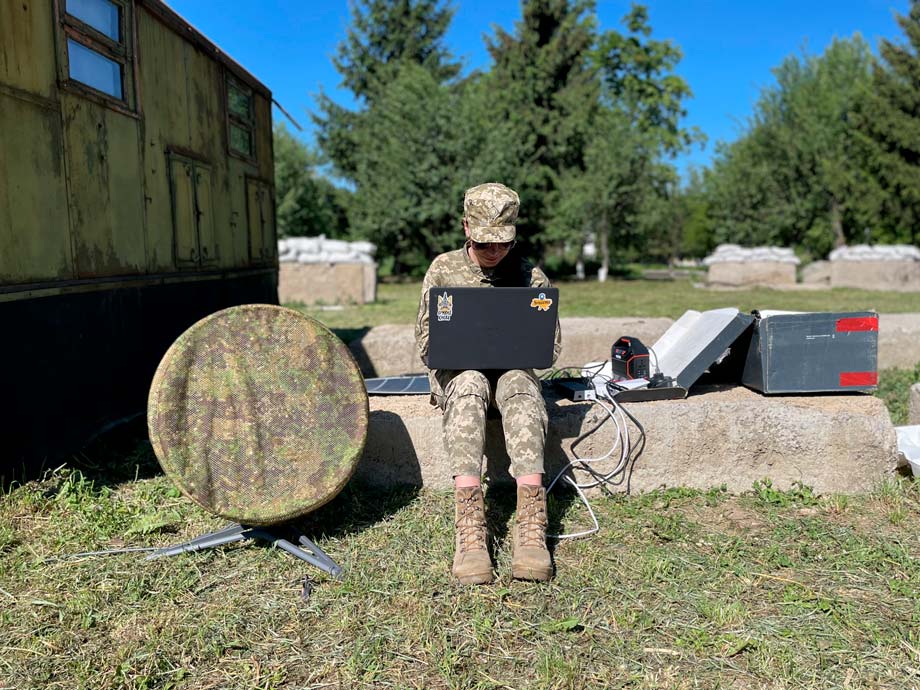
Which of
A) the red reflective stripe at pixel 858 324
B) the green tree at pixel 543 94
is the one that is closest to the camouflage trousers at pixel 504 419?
the red reflective stripe at pixel 858 324

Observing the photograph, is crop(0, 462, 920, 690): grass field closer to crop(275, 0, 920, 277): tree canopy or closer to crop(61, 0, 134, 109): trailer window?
crop(61, 0, 134, 109): trailer window

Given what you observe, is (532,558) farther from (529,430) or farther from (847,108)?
(847,108)

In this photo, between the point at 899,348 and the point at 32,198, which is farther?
the point at 899,348

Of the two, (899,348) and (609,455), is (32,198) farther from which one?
(899,348)

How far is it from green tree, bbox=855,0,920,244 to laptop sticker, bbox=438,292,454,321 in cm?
2861

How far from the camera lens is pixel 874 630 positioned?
2615 mm

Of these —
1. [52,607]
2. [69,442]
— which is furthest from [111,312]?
[52,607]

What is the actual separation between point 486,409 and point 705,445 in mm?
1365

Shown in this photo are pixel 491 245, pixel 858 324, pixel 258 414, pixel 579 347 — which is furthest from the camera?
pixel 579 347

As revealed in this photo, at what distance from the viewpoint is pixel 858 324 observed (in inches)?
162

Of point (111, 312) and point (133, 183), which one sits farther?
point (133, 183)

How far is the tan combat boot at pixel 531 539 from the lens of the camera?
2.98 m

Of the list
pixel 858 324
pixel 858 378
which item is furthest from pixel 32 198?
pixel 858 378

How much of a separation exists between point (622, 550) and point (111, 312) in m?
3.52
